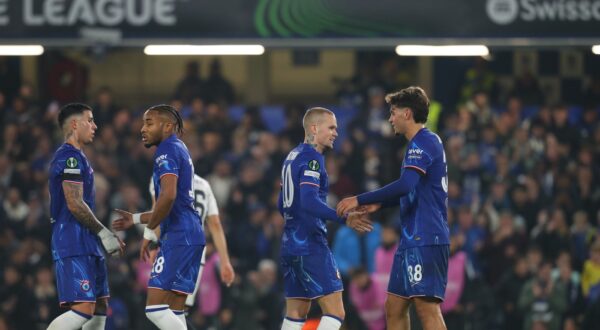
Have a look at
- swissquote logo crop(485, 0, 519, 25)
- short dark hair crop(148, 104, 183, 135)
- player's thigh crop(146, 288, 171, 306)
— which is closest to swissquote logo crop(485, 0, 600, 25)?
swissquote logo crop(485, 0, 519, 25)

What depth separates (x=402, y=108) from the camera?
36.9ft

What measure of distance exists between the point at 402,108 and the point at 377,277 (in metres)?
6.56

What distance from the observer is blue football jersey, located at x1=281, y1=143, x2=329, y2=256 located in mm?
11445

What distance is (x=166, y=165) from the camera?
1107 cm

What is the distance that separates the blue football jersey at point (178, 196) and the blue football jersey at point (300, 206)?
807mm

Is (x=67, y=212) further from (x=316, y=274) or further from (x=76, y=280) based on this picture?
(x=316, y=274)

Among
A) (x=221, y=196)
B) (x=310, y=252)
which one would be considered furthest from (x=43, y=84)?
(x=310, y=252)

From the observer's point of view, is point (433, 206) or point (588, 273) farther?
point (588, 273)

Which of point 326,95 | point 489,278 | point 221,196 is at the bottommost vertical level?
point 489,278

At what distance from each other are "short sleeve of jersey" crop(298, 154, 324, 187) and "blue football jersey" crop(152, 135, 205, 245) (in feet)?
3.09

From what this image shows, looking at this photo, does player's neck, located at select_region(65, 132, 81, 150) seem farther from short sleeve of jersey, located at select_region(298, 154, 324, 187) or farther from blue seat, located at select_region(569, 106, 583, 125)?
blue seat, located at select_region(569, 106, 583, 125)

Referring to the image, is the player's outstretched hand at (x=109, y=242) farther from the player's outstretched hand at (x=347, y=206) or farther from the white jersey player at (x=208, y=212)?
the player's outstretched hand at (x=347, y=206)

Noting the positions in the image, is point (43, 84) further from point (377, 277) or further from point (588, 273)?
point (588, 273)

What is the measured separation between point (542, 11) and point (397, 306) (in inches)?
257
